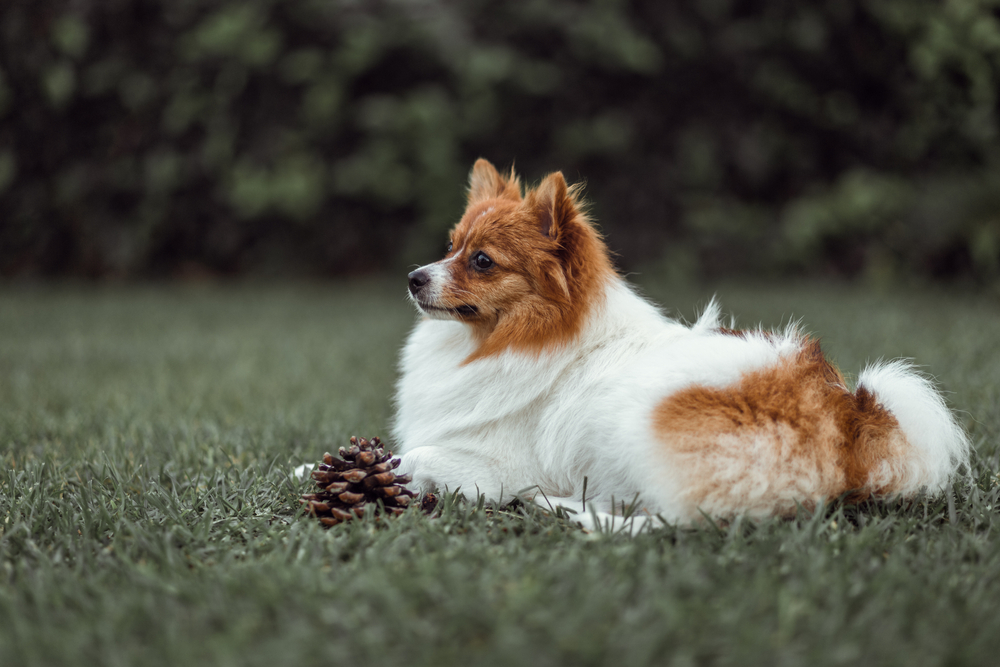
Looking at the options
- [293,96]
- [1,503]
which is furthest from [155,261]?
→ [1,503]

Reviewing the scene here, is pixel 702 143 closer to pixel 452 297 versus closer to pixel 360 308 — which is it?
pixel 360 308

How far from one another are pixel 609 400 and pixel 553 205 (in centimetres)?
60

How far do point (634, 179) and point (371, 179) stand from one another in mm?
3161

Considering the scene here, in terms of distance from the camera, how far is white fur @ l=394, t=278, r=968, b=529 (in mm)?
1882

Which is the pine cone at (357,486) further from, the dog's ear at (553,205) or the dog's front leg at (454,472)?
the dog's ear at (553,205)

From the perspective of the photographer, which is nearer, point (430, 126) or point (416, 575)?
point (416, 575)

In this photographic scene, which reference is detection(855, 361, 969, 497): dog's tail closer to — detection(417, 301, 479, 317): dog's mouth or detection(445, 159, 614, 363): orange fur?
detection(445, 159, 614, 363): orange fur

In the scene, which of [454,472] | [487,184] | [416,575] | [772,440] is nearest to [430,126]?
[487,184]

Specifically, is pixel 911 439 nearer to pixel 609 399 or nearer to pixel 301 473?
pixel 609 399

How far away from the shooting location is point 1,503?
86.2 inches

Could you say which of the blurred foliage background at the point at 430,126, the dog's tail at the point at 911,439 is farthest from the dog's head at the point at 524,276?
the blurred foliage background at the point at 430,126

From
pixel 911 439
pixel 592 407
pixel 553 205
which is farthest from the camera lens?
pixel 553 205

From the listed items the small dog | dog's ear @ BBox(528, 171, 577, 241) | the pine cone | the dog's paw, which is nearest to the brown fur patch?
the small dog

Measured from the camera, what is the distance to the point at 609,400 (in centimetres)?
197
